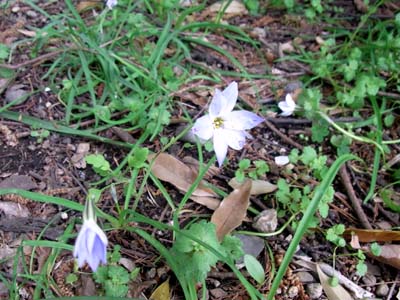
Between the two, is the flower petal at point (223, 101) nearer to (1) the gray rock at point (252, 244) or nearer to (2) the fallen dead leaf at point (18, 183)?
(1) the gray rock at point (252, 244)

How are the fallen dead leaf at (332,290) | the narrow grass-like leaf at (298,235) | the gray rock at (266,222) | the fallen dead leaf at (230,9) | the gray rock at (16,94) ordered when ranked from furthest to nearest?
the fallen dead leaf at (230,9)
the gray rock at (16,94)
the gray rock at (266,222)
the fallen dead leaf at (332,290)
the narrow grass-like leaf at (298,235)

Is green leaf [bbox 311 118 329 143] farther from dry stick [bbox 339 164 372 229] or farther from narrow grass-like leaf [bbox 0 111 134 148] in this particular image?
narrow grass-like leaf [bbox 0 111 134 148]

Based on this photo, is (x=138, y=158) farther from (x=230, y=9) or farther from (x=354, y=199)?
(x=230, y=9)

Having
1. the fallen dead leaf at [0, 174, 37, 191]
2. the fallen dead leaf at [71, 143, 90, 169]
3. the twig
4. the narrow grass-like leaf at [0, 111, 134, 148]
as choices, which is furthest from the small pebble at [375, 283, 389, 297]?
the fallen dead leaf at [0, 174, 37, 191]

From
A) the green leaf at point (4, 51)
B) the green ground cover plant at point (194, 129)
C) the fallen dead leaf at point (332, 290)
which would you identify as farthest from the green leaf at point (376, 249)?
the green leaf at point (4, 51)

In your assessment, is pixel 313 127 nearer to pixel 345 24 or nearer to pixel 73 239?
pixel 345 24
